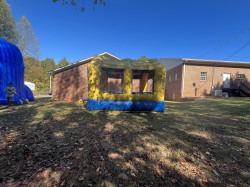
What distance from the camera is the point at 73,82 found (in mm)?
14617

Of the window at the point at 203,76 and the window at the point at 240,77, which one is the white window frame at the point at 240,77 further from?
the window at the point at 203,76

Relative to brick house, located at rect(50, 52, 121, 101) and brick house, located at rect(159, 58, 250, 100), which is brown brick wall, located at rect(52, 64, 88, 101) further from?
brick house, located at rect(159, 58, 250, 100)

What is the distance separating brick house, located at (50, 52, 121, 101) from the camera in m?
14.4

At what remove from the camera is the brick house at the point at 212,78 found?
1786cm

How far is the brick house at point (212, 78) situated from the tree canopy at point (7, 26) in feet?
120

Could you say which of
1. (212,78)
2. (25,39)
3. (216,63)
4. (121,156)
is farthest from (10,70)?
(25,39)

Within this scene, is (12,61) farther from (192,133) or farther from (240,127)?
(240,127)

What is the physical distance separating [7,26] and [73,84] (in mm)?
31154

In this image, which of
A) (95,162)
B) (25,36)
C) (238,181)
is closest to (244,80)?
(238,181)

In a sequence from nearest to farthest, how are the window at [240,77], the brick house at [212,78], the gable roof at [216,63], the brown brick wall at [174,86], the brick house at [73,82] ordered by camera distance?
the brick house at [73,82], the gable roof at [216,63], the brick house at [212,78], the window at [240,77], the brown brick wall at [174,86]

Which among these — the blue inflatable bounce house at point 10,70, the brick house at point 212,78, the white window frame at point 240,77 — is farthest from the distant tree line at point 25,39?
the white window frame at point 240,77

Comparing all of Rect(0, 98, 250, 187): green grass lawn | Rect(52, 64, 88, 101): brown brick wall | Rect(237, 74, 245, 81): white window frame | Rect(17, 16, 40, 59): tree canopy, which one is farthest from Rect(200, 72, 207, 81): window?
Rect(17, 16, 40, 59): tree canopy

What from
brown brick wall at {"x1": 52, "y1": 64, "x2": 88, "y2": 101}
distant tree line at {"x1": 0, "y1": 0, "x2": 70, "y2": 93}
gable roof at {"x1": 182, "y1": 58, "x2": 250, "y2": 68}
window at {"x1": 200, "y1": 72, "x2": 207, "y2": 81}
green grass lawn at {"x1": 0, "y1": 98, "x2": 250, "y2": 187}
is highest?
distant tree line at {"x1": 0, "y1": 0, "x2": 70, "y2": 93}

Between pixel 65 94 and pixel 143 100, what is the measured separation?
1003 cm
